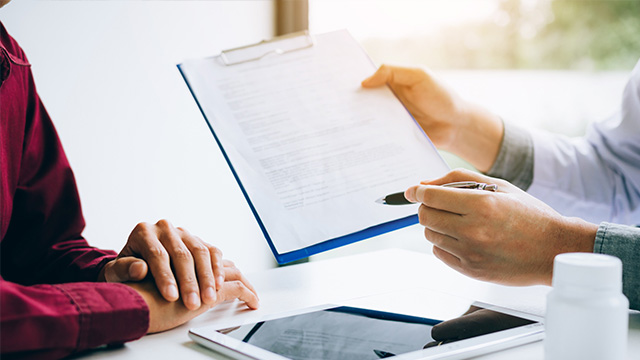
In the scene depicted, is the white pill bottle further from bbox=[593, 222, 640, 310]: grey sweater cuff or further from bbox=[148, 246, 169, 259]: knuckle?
bbox=[148, 246, 169, 259]: knuckle

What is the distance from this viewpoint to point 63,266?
83 cm

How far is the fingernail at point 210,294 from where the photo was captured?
661mm

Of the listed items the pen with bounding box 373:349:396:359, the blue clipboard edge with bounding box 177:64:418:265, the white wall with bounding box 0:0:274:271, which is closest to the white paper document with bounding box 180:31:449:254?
the blue clipboard edge with bounding box 177:64:418:265

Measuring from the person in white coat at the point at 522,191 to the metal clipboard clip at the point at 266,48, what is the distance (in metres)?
0.13

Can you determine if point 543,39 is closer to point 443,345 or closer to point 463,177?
point 463,177

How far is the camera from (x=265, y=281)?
888 millimetres

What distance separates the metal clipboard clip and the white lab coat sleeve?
540mm

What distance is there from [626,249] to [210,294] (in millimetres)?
479

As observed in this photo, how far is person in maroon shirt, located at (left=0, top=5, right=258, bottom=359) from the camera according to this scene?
512 millimetres

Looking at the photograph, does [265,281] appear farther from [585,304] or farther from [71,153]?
[71,153]

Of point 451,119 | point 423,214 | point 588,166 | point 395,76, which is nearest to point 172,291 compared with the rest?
point 423,214

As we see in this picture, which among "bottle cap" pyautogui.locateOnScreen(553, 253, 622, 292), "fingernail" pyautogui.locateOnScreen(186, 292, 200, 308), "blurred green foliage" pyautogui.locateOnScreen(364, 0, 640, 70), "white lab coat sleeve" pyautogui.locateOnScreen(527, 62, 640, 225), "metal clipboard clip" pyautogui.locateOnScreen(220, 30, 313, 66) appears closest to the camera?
"bottle cap" pyautogui.locateOnScreen(553, 253, 622, 292)

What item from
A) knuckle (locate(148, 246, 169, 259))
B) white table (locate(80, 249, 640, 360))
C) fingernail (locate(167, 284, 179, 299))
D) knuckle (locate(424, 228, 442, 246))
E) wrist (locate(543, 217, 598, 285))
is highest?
knuckle (locate(148, 246, 169, 259))

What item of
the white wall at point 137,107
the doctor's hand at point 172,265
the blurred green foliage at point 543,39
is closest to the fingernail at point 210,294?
the doctor's hand at point 172,265
